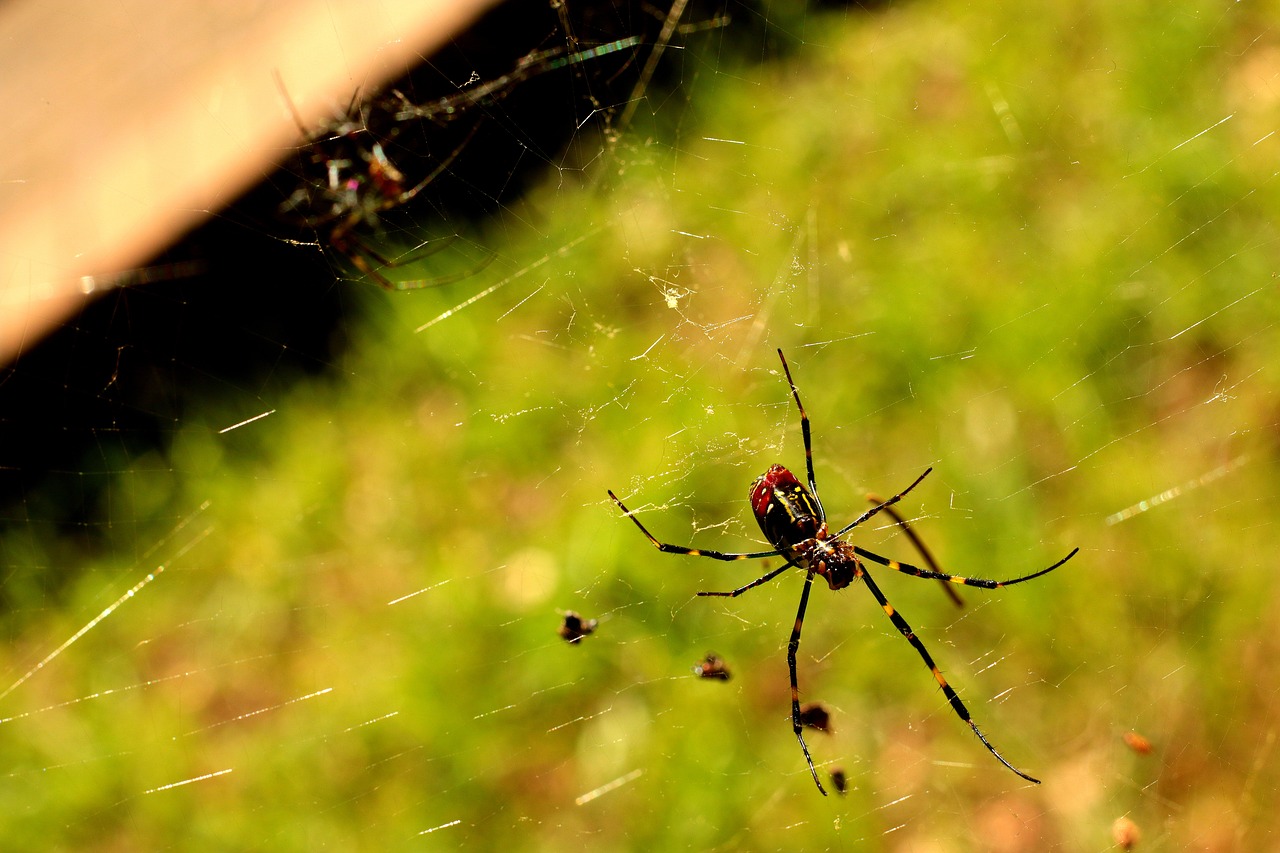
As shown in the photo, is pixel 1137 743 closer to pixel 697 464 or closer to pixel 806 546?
pixel 806 546

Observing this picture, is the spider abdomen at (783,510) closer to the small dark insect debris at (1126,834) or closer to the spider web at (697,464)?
the spider web at (697,464)

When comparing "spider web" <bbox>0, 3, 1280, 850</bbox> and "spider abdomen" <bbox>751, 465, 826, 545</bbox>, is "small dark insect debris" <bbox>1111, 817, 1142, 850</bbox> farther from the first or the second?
"spider abdomen" <bbox>751, 465, 826, 545</bbox>

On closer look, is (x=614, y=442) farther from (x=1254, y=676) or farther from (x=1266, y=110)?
(x=1266, y=110)

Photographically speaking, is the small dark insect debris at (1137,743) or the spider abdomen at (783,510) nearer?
the spider abdomen at (783,510)

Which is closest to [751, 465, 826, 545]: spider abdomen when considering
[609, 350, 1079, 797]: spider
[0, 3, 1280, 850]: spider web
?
[609, 350, 1079, 797]: spider

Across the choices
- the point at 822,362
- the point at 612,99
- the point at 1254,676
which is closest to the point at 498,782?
the point at 822,362

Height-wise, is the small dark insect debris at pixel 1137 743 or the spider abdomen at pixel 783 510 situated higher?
the spider abdomen at pixel 783 510

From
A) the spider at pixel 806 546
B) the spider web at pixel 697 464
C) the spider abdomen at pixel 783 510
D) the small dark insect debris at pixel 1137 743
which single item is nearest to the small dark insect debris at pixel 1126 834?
the spider web at pixel 697 464
